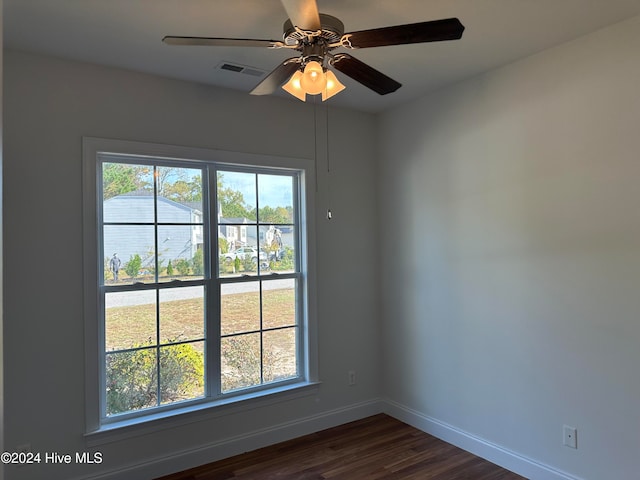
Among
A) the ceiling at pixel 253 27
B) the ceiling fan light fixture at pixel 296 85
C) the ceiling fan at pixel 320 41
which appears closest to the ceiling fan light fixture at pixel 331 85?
the ceiling fan at pixel 320 41

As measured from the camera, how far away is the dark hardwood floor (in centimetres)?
285

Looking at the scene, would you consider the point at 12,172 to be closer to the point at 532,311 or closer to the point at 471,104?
the point at 471,104

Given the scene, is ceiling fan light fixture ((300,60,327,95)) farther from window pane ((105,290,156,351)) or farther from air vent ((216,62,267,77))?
window pane ((105,290,156,351))

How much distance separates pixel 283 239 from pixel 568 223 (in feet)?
6.66

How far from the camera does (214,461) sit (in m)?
3.03

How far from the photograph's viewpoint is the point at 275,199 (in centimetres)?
351

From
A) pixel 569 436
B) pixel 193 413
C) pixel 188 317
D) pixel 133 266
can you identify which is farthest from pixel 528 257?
pixel 133 266

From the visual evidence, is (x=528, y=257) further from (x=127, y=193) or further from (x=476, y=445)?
(x=127, y=193)

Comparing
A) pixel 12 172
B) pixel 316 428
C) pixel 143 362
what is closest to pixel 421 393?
pixel 316 428

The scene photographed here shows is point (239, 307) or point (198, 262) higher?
point (198, 262)

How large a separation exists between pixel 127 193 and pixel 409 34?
210cm

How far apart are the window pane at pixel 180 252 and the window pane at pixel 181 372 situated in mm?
505

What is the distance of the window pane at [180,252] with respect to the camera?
3.01 meters

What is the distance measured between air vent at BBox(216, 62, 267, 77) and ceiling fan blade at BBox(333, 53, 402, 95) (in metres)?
1.02
